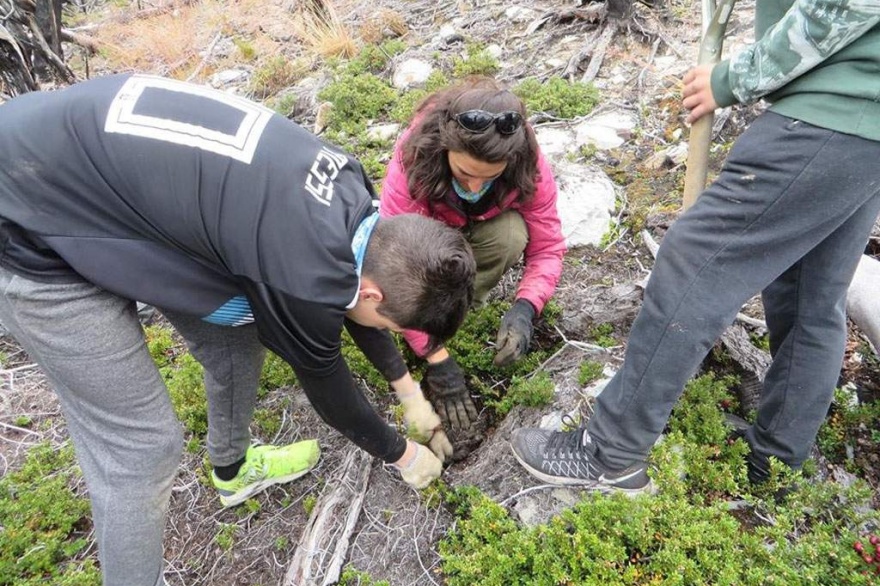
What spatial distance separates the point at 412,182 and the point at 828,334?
6.09ft

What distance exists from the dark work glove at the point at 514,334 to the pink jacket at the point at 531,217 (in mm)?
85

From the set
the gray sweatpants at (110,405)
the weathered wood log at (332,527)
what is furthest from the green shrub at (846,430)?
the gray sweatpants at (110,405)

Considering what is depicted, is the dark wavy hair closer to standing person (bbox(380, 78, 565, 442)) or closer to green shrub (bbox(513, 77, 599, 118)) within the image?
standing person (bbox(380, 78, 565, 442))

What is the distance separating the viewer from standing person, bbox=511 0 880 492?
→ 5.28 ft

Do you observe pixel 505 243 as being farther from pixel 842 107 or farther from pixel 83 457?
pixel 83 457

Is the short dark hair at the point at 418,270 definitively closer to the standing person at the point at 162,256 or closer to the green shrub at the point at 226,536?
the standing person at the point at 162,256

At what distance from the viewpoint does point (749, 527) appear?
2301 millimetres

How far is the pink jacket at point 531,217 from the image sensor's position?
9.81 ft

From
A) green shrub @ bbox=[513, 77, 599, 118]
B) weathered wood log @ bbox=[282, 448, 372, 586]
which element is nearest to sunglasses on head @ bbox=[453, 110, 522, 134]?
weathered wood log @ bbox=[282, 448, 372, 586]

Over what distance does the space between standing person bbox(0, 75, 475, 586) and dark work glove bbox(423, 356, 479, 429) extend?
40.4 inches

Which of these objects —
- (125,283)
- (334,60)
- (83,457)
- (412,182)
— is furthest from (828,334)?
(334,60)

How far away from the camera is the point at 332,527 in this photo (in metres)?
2.67

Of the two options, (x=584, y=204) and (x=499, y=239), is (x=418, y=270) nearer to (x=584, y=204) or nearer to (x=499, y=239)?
(x=499, y=239)

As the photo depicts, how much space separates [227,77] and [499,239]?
21.1ft
